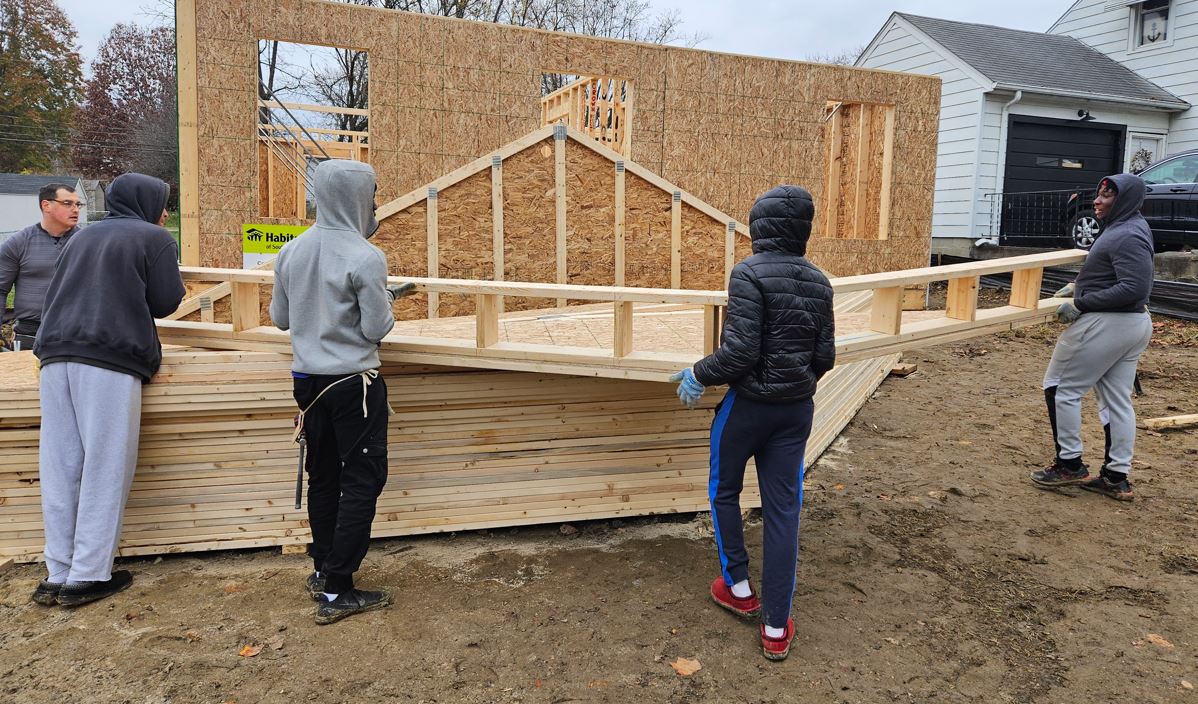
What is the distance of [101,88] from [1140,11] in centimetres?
5122

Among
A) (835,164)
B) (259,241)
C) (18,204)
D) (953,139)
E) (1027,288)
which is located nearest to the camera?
(1027,288)

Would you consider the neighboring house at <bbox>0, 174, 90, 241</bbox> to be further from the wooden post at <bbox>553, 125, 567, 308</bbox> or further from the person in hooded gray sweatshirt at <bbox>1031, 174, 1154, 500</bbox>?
the person in hooded gray sweatshirt at <bbox>1031, 174, 1154, 500</bbox>

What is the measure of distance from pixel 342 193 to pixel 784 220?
2.00 metres

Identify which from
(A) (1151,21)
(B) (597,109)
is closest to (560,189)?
(B) (597,109)

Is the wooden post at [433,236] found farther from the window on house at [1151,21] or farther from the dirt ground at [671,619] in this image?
the window on house at [1151,21]

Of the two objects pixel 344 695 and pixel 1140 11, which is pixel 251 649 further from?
pixel 1140 11

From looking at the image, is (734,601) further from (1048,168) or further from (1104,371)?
(1048,168)

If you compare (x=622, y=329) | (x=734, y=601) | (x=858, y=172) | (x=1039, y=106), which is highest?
(x=1039, y=106)

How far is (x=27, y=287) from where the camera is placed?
5.04m

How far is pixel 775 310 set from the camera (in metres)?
3.17

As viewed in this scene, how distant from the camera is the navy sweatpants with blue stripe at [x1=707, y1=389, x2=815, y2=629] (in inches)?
130

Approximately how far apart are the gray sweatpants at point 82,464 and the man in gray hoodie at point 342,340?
1.03 meters

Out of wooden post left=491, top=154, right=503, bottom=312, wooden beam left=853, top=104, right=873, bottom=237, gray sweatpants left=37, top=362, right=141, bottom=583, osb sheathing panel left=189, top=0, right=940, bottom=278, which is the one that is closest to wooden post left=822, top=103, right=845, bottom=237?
wooden beam left=853, top=104, right=873, bottom=237

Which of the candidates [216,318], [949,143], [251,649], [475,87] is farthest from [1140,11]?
[251,649]
